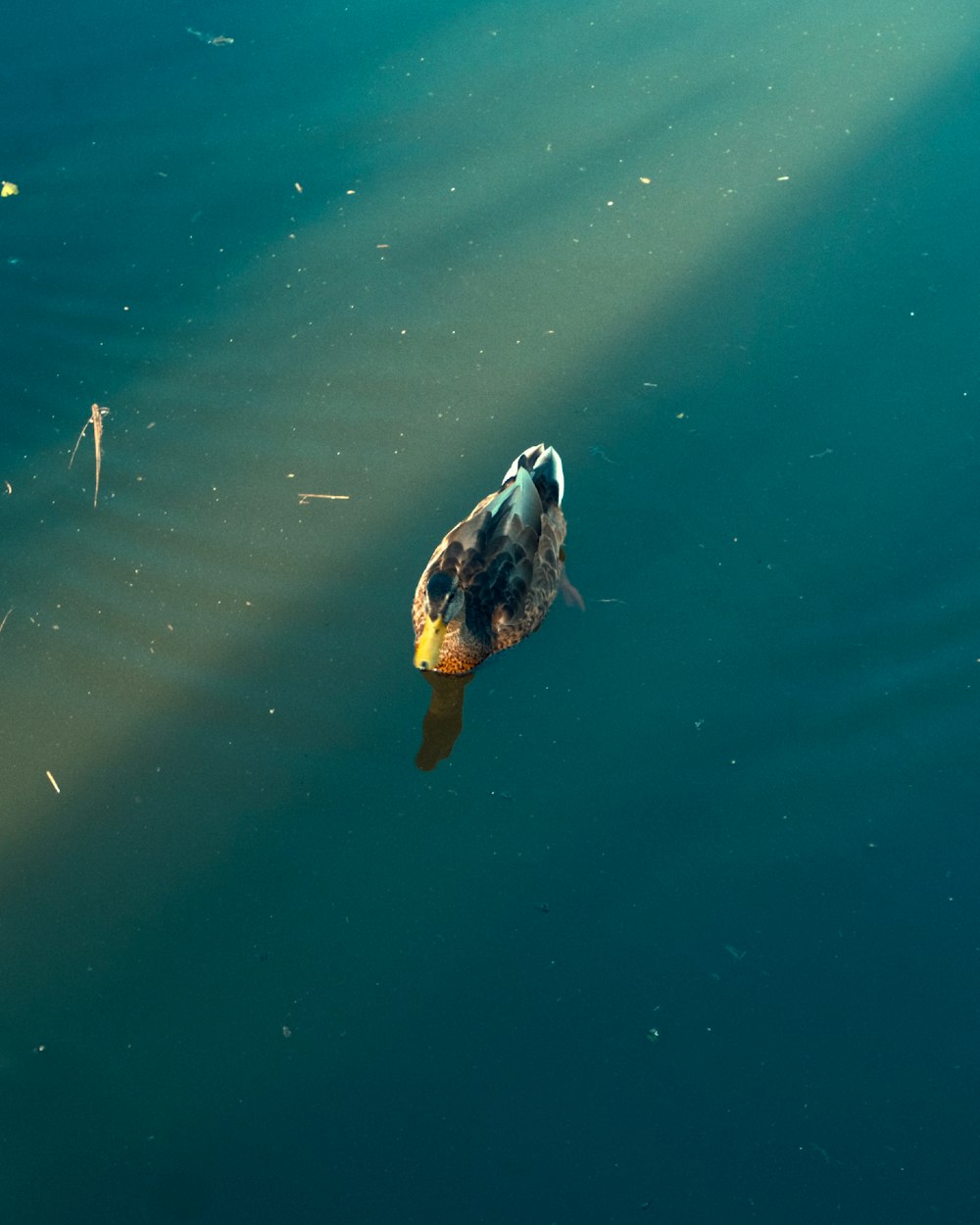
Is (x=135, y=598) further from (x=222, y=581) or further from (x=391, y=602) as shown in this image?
(x=391, y=602)

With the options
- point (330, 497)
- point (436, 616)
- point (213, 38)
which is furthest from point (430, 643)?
point (213, 38)

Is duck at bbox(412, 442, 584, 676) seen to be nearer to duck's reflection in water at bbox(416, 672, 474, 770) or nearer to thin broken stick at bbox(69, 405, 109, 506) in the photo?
duck's reflection in water at bbox(416, 672, 474, 770)

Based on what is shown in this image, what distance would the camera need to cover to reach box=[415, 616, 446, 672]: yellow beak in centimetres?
382

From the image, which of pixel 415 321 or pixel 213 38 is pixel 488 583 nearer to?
pixel 415 321

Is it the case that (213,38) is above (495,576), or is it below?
above

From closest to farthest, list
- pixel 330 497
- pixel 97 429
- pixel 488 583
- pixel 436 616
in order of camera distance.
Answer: pixel 436 616 < pixel 488 583 < pixel 330 497 < pixel 97 429

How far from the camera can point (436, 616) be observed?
382 centimetres

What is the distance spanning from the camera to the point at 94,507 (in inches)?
176

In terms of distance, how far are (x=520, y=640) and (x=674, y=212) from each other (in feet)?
7.92

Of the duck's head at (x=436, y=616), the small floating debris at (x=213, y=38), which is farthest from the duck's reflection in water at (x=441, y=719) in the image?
the small floating debris at (x=213, y=38)

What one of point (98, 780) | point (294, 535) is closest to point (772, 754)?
point (294, 535)

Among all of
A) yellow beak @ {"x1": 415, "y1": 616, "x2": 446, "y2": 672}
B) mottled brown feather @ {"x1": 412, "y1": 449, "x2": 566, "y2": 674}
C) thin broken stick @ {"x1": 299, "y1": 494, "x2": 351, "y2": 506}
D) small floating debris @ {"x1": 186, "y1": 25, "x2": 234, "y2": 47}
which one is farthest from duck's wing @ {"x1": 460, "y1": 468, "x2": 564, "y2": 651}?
small floating debris @ {"x1": 186, "y1": 25, "x2": 234, "y2": 47}

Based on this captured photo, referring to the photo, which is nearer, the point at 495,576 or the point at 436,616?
the point at 436,616

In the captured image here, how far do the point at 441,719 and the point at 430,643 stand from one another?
0.29 metres
